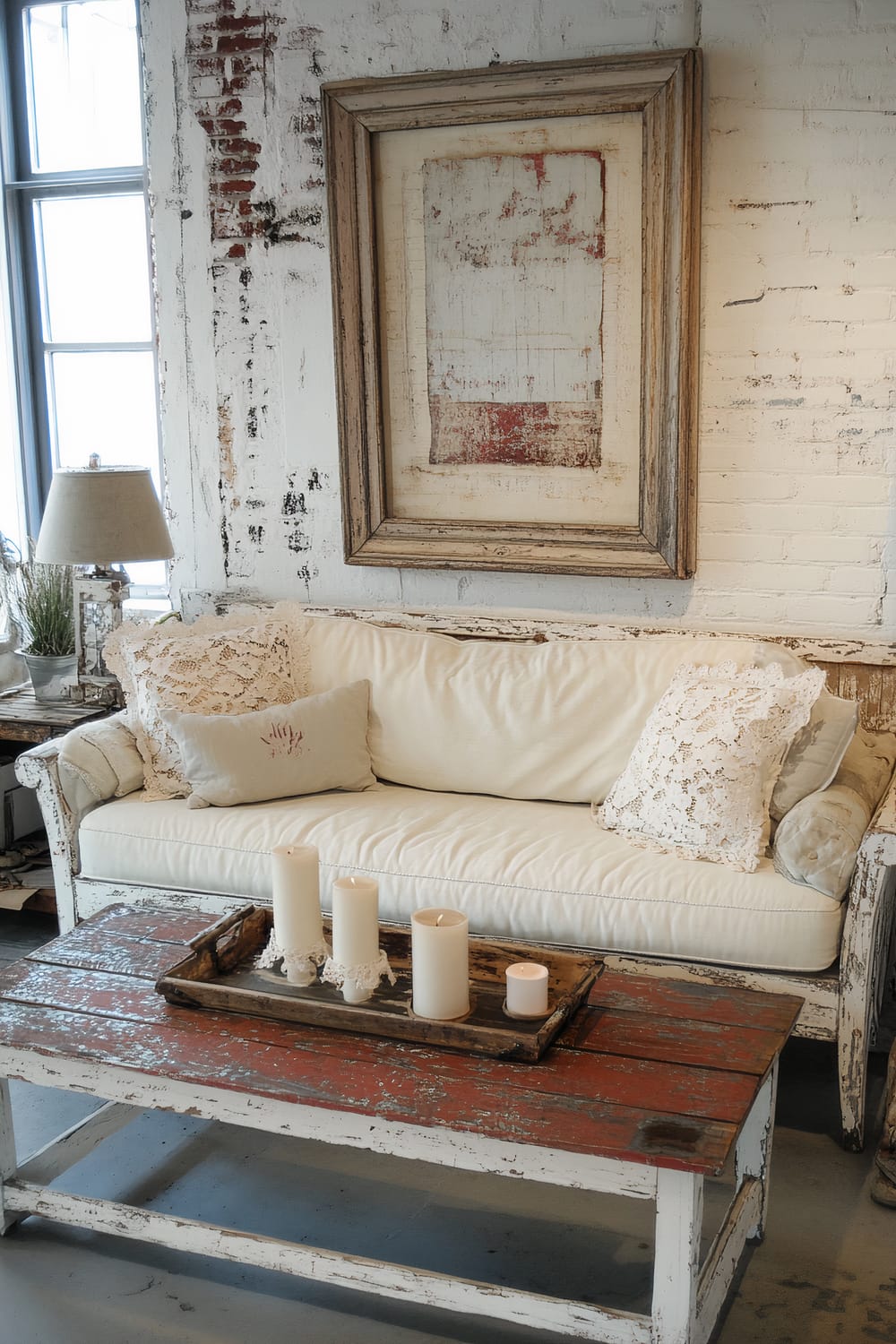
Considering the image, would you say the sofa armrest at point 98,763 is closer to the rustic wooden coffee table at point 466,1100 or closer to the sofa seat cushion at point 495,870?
the sofa seat cushion at point 495,870

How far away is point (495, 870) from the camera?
2697mm

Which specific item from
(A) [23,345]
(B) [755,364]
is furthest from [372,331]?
(A) [23,345]

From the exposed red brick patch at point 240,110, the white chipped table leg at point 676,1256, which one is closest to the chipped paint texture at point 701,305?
the exposed red brick patch at point 240,110

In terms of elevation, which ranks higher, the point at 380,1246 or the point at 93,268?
the point at 93,268

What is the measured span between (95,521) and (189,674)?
49cm

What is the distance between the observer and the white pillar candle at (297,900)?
2.20 metres

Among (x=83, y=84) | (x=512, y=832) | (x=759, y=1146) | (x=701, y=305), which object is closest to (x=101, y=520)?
(x=512, y=832)

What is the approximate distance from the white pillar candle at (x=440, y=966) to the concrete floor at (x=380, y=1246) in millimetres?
471

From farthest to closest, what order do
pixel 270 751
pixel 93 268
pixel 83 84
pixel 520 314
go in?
pixel 93 268, pixel 83 84, pixel 520 314, pixel 270 751

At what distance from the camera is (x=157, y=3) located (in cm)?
352

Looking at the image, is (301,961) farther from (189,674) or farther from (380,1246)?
(189,674)

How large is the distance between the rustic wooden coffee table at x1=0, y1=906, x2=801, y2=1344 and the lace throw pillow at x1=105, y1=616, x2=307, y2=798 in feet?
2.96

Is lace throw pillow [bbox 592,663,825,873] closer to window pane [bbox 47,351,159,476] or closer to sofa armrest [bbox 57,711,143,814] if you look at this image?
sofa armrest [bbox 57,711,143,814]

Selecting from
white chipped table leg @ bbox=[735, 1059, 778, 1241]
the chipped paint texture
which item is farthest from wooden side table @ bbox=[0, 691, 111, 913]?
white chipped table leg @ bbox=[735, 1059, 778, 1241]
